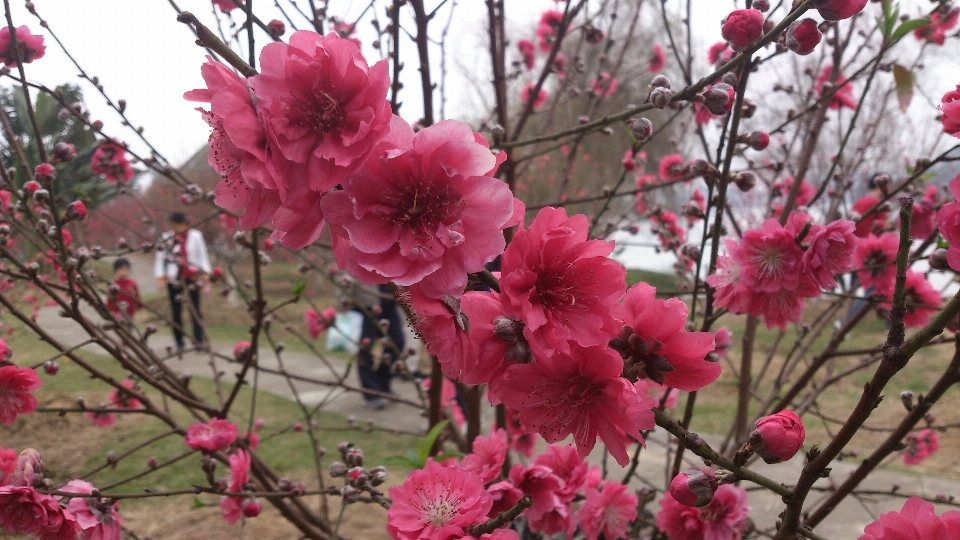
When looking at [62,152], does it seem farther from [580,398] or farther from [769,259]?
[769,259]

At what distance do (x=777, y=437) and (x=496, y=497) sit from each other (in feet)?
2.13

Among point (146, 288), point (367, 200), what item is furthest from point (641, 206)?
point (146, 288)

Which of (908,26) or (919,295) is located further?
(919,295)

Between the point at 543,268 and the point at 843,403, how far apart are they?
21.9 feet

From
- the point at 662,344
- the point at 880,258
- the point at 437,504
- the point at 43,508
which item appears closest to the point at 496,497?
the point at 437,504

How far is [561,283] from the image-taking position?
84 centimetres

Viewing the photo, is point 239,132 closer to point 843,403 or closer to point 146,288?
point 843,403

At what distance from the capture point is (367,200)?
30.4 inches

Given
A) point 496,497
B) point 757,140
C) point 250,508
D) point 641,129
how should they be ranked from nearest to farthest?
point 641,129
point 496,497
point 757,140
point 250,508

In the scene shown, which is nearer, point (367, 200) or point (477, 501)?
point (367, 200)

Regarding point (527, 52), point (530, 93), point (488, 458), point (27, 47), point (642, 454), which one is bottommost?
point (488, 458)

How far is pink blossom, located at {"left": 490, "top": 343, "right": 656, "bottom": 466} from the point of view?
81cm

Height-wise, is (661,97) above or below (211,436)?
above

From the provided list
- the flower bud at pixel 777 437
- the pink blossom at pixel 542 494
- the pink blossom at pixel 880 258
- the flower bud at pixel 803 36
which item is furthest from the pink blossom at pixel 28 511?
the pink blossom at pixel 880 258
